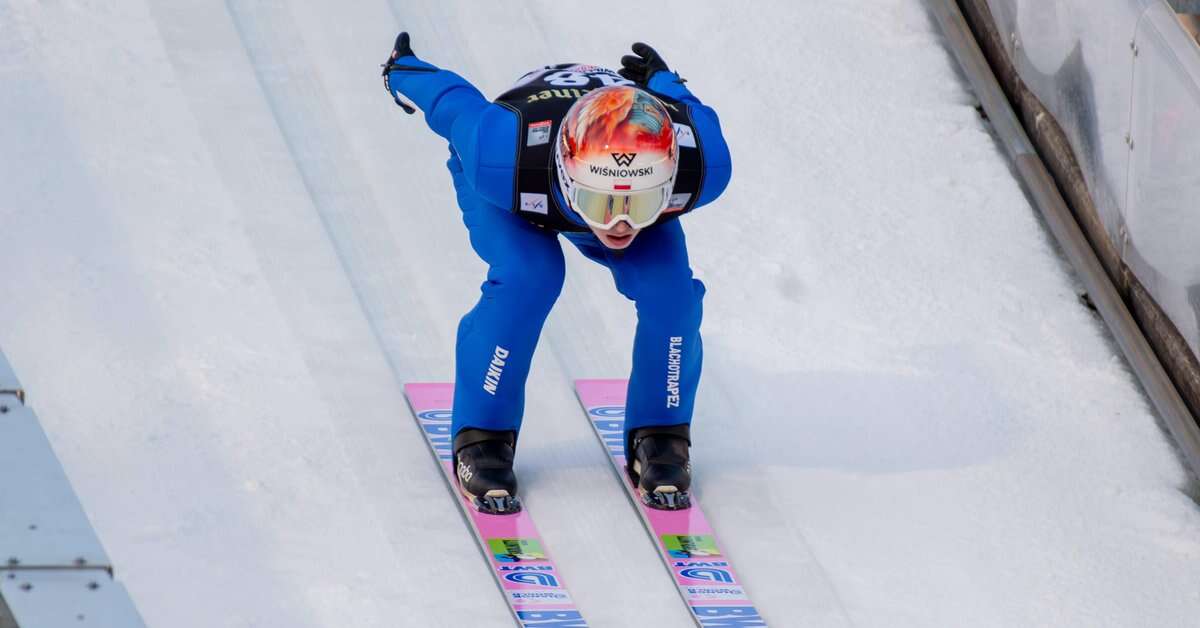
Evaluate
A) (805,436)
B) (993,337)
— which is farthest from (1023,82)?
(805,436)

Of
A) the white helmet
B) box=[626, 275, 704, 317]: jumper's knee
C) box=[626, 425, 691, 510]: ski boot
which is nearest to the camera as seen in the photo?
the white helmet

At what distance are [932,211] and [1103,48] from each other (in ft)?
2.58

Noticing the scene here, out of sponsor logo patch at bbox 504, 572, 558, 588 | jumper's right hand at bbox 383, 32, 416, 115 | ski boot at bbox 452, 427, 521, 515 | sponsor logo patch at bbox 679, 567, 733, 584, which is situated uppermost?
jumper's right hand at bbox 383, 32, 416, 115

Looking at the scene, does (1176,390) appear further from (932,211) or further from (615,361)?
(615,361)

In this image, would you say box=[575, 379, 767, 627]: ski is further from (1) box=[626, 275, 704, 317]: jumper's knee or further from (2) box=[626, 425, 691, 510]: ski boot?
(1) box=[626, 275, 704, 317]: jumper's knee

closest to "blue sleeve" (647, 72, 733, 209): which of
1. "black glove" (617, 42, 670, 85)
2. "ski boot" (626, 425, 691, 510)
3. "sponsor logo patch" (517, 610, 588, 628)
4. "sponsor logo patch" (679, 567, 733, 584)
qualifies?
"black glove" (617, 42, 670, 85)

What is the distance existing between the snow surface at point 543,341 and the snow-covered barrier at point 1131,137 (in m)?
0.18

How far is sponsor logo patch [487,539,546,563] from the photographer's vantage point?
4457 millimetres

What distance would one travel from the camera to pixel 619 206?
4117mm

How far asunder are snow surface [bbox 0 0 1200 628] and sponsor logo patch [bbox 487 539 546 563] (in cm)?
6

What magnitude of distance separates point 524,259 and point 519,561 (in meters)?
0.72

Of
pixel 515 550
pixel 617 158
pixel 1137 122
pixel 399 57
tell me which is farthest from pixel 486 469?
pixel 1137 122

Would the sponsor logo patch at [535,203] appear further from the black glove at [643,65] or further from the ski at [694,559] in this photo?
the ski at [694,559]

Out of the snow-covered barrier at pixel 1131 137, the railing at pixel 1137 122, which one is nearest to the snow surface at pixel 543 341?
the snow-covered barrier at pixel 1131 137
